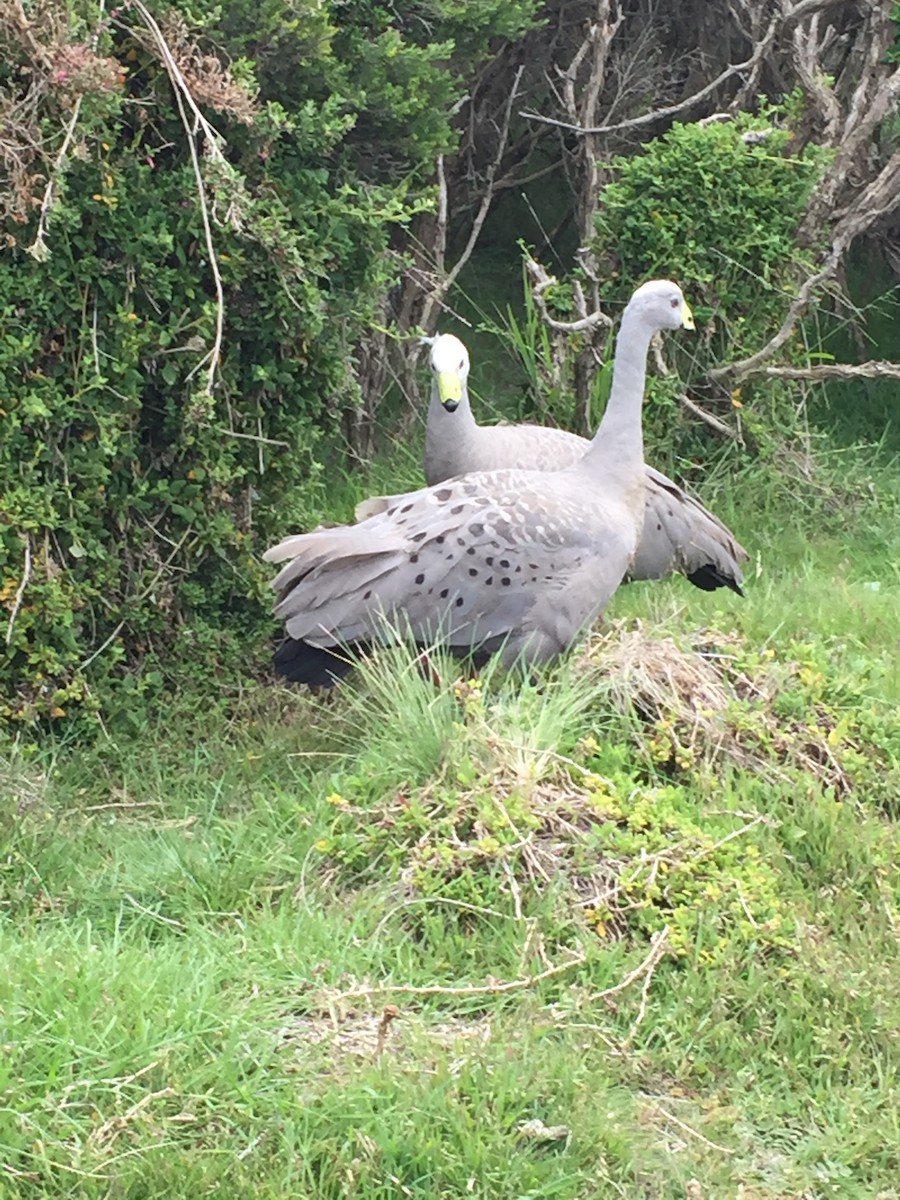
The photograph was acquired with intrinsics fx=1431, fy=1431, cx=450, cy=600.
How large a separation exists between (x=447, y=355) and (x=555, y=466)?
601 mm

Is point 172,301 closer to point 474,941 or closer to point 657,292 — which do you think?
point 657,292

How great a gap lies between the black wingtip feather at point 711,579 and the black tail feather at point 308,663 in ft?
5.18

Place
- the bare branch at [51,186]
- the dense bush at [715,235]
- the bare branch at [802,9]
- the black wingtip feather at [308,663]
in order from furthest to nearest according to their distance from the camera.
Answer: the bare branch at [802,9] < the dense bush at [715,235] < the black wingtip feather at [308,663] < the bare branch at [51,186]

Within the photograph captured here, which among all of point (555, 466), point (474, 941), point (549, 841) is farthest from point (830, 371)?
point (474, 941)

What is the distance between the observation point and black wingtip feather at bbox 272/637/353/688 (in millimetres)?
4633

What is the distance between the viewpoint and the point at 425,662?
4641 millimetres

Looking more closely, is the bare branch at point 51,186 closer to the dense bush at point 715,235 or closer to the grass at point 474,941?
the grass at point 474,941

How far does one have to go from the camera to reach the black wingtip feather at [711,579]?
18.0 ft

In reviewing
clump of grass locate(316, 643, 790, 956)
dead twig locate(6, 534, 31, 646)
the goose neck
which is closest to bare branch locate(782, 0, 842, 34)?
the goose neck

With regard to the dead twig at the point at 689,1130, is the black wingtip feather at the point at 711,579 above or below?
above

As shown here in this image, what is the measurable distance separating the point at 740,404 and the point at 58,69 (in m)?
3.77

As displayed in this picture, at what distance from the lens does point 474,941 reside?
338 centimetres

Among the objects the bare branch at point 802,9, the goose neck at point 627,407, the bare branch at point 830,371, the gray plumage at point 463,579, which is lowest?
the gray plumage at point 463,579

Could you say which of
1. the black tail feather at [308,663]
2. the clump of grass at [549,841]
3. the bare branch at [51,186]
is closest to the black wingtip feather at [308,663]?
the black tail feather at [308,663]
